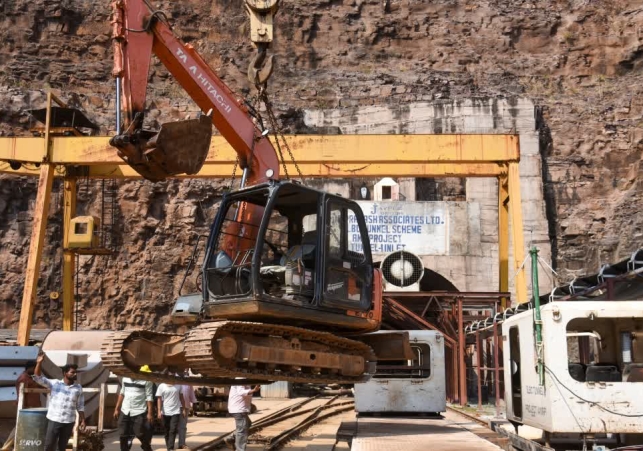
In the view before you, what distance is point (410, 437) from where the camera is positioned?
34.1 ft

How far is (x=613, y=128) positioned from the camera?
127ft

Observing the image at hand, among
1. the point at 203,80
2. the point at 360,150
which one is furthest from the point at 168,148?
the point at 360,150

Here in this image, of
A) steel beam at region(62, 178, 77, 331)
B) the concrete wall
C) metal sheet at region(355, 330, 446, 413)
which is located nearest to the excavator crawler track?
metal sheet at region(355, 330, 446, 413)

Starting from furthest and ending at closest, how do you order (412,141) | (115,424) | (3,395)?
(412,141) < (115,424) < (3,395)

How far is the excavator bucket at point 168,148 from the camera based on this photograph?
968 centimetres

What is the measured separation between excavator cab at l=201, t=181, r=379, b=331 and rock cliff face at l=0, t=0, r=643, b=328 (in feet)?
86.3

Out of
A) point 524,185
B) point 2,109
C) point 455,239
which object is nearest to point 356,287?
point 455,239

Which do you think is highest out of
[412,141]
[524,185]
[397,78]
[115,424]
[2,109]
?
[397,78]

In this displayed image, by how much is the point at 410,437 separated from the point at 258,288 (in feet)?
13.1

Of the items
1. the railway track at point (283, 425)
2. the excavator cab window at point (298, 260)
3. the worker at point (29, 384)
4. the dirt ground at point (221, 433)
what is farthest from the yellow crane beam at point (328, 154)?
the excavator cab window at point (298, 260)

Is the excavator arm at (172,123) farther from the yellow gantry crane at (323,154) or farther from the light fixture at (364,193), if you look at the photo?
the light fixture at (364,193)

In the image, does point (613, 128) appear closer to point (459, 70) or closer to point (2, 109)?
point (459, 70)

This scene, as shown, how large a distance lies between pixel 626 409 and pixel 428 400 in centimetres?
847

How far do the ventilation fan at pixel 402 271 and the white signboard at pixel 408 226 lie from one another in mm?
3369
